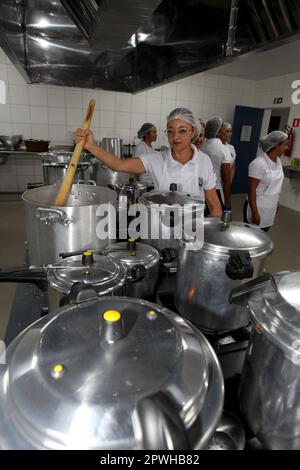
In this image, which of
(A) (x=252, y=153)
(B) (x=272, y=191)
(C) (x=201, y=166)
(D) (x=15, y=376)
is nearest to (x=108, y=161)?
(C) (x=201, y=166)

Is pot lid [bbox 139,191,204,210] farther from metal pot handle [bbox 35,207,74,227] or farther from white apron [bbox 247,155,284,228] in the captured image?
white apron [bbox 247,155,284,228]

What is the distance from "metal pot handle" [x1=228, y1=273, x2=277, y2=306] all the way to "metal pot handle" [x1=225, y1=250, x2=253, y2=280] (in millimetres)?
77

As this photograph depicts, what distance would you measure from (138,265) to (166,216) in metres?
0.27

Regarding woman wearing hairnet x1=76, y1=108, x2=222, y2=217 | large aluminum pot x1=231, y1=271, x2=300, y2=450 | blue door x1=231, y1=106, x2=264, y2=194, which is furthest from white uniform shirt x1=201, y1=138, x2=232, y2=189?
blue door x1=231, y1=106, x2=264, y2=194

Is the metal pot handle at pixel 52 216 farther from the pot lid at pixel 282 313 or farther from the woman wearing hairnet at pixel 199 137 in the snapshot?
the woman wearing hairnet at pixel 199 137

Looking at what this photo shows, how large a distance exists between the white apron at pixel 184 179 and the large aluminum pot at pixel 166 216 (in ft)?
1.23

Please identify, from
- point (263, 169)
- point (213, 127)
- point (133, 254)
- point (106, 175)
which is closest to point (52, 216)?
point (133, 254)

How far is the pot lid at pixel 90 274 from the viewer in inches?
27.5

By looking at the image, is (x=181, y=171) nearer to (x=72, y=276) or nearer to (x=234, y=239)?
(x=234, y=239)

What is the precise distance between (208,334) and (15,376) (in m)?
0.56

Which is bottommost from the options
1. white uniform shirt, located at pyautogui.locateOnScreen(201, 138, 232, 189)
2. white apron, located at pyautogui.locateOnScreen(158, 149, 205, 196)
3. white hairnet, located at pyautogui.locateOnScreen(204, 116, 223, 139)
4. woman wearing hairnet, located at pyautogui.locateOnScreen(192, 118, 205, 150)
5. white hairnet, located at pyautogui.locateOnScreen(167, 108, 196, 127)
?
white apron, located at pyautogui.locateOnScreen(158, 149, 205, 196)

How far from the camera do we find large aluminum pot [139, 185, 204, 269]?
1.03 m

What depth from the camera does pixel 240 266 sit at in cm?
67
